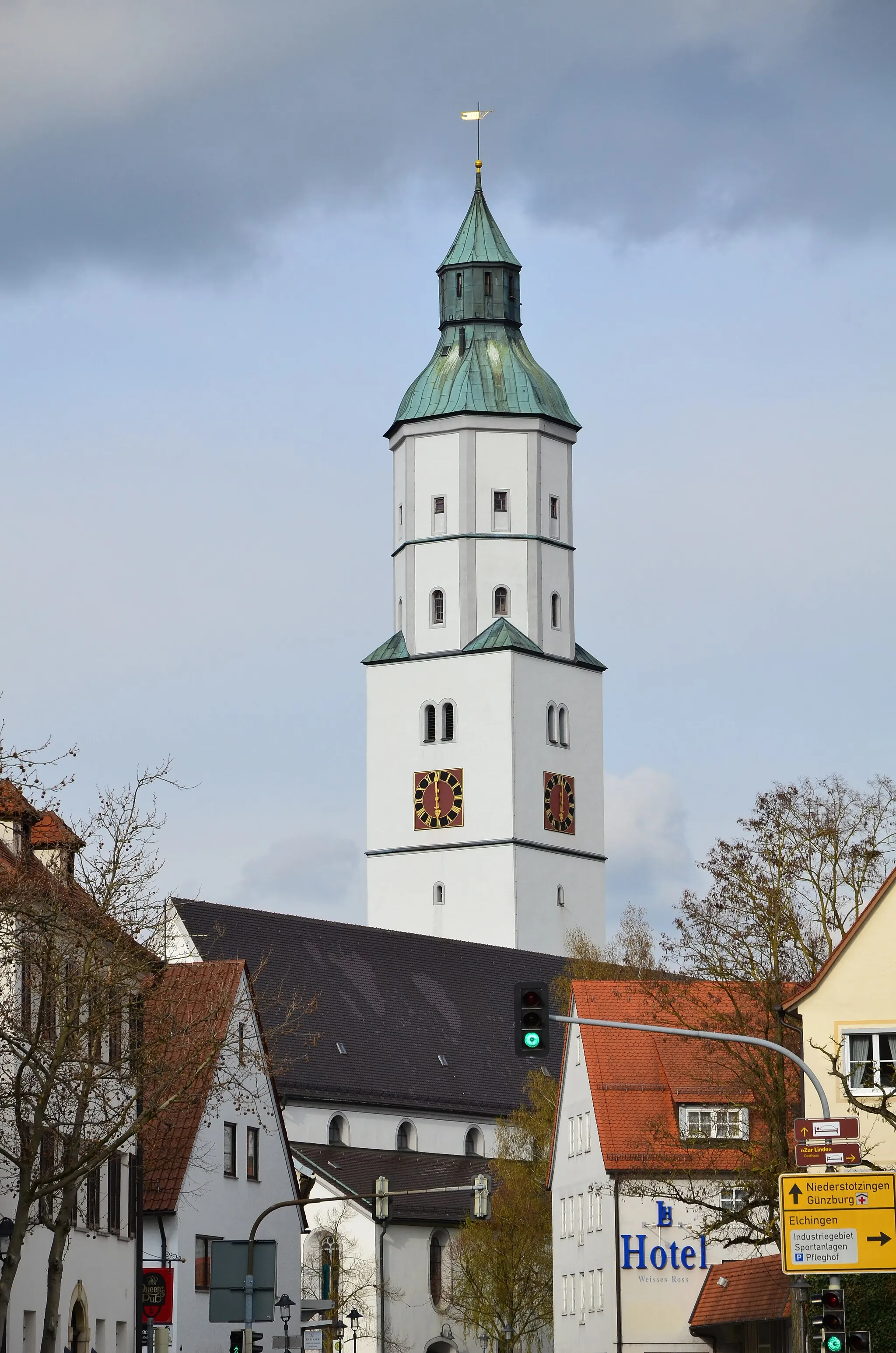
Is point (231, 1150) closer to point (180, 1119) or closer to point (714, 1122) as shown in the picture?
point (180, 1119)

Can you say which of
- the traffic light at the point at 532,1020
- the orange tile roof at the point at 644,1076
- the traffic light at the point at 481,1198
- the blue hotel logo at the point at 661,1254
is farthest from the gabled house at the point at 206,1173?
the traffic light at the point at 532,1020

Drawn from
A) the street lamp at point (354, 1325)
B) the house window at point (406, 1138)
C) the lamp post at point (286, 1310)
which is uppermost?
the house window at point (406, 1138)

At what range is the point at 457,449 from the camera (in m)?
108

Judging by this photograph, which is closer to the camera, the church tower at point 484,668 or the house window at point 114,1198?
the house window at point 114,1198

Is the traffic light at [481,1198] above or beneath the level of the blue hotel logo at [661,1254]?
above

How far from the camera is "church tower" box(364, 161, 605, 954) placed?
10225 cm

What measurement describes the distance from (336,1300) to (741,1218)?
26421 mm

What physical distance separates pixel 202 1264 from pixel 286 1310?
195 centimetres

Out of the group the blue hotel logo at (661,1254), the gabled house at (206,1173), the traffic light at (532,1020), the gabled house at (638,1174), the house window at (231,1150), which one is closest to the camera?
the traffic light at (532,1020)

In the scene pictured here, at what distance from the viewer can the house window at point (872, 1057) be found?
4206 cm

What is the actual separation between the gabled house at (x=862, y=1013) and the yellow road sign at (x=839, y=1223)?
12.9 m

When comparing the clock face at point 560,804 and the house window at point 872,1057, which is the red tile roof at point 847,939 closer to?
the house window at point 872,1057

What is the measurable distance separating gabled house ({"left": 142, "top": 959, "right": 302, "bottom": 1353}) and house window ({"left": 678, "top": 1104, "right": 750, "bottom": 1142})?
8.49 meters

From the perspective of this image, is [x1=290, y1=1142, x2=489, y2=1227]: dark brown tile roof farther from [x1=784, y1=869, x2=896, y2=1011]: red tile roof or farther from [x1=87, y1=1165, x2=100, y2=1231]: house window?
[x1=784, y1=869, x2=896, y2=1011]: red tile roof
